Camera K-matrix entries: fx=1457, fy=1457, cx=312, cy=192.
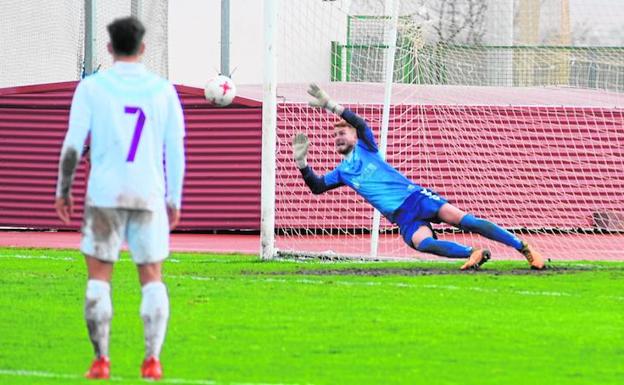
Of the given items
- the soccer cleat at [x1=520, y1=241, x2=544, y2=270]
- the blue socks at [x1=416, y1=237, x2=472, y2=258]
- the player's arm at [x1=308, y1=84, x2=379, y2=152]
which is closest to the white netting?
the player's arm at [x1=308, y1=84, x2=379, y2=152]

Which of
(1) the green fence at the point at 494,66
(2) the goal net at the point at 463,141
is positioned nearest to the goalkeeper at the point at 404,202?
(2) the goal net at the point at 463,141

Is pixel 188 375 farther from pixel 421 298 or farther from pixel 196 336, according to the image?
pixel 421 298

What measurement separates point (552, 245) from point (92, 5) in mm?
8689

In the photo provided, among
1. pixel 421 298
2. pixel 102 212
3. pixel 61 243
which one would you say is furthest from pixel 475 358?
pixel 61 243

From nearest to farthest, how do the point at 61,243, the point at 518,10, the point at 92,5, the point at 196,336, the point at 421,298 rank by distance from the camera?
the point at 196,336, the point at 421,298, the point at 61,243, the point at 92,5, the point at 518,10

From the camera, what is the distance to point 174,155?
8031 mm

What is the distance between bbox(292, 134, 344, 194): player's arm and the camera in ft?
53.1

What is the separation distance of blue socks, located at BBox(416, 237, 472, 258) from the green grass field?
8.8 inches

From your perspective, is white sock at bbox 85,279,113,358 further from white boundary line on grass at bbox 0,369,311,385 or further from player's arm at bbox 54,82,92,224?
player's arm at bbox 54,82,92,224

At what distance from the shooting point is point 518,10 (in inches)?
1334

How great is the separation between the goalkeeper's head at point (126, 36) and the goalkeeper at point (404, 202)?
7694 millimetres

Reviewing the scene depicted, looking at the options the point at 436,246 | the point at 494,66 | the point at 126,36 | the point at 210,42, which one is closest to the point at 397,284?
the point at 436,246

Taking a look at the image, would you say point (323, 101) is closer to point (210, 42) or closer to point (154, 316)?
point (154, 316)

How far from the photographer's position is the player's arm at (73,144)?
26.1 ft
